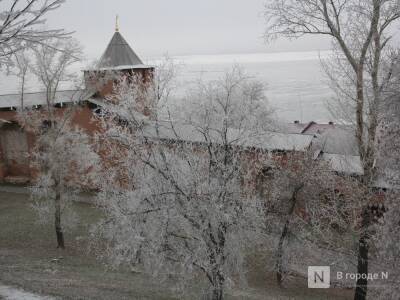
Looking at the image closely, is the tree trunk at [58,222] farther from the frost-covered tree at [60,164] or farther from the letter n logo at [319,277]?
the letter n logo at [319,277]

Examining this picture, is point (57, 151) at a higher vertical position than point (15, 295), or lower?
higher

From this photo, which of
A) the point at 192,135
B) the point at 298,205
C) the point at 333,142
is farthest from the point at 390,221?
the point at 333,142

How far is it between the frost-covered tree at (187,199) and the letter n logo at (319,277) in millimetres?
6085

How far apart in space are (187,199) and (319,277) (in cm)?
864

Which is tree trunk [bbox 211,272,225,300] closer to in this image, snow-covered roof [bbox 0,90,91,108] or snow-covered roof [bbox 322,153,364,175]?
snow-covered roof [bbox 322,153,364,175]

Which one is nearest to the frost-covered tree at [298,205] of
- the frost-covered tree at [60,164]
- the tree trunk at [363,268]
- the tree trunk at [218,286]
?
the tree trunk at [363,268]

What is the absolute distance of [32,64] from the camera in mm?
17266

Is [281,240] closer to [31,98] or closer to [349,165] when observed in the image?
[349,165]

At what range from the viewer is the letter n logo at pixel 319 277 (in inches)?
567

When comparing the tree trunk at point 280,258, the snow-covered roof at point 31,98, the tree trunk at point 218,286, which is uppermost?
the snow-covered roof at point 31,98

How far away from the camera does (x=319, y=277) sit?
14.9 meters

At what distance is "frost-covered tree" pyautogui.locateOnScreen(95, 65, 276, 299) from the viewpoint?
8.49m

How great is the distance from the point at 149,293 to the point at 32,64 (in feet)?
37.5

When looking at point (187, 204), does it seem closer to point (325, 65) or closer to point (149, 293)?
point (149, 293)
